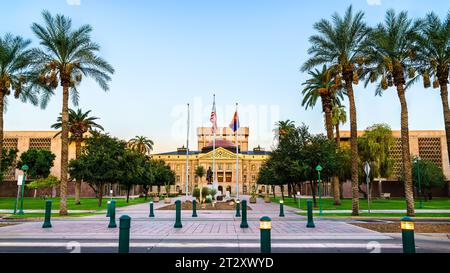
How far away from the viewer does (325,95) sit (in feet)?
129

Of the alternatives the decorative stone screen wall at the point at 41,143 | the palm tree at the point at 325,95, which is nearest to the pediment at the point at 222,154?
the decorative stone screen wall at the point at 41,143

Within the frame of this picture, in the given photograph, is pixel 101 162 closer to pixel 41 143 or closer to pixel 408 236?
pixel 408 236

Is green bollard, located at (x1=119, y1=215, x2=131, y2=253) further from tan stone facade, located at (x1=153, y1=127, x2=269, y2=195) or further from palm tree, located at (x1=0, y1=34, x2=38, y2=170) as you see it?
tan stone facade, located at (x1=153, y1=127, x2=269, y2=195)

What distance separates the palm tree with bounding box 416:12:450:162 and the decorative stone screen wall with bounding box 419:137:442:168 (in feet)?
255

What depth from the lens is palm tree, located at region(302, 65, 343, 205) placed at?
127 ft

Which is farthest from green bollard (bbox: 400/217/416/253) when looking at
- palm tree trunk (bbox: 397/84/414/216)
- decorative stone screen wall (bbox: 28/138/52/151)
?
decorative stone screen wall (bbox: 28/138/52/151)

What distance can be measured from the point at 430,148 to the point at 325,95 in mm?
69768

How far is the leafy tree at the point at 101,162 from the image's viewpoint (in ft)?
124

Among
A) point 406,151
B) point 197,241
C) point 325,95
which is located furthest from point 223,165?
point 197,241

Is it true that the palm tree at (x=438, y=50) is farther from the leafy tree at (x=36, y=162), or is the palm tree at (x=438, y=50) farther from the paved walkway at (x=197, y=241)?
the leafy tree at (x=36, y=162)

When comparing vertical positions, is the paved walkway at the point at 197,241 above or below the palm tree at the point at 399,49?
below

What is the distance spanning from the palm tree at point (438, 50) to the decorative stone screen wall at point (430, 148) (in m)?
77.7
